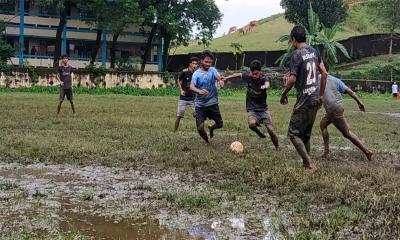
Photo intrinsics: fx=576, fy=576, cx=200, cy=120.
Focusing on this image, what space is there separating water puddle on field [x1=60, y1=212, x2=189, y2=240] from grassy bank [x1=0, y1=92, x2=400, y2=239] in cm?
82

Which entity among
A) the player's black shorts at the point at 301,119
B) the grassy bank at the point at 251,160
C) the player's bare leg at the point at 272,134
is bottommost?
the grassy bank at the point at 251,160

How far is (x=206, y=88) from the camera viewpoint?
35.9 ft

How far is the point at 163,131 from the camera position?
43.4 feet

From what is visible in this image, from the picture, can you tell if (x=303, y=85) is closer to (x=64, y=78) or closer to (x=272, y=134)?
(x=272, y=134)

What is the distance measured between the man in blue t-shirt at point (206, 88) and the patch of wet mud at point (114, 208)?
319cm

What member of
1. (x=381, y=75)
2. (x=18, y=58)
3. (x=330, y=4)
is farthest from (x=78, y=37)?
(x=381, y=75)

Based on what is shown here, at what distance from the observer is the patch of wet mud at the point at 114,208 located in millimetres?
4855

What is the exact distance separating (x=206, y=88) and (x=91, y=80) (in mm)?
26970

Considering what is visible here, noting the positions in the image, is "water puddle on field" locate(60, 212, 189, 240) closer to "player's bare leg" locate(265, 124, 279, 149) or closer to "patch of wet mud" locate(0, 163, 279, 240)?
"patch of wet mud" locate(0, 163, 279, 240)

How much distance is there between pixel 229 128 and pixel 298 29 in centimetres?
717

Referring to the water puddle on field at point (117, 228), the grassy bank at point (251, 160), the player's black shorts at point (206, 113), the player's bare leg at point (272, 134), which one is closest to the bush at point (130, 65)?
the grassy bank at point (251, 160)

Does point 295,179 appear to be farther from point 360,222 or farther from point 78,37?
point 78,37

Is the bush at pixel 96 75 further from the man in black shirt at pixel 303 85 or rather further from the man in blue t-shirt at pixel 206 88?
the man in black shirt at pixel 303 85

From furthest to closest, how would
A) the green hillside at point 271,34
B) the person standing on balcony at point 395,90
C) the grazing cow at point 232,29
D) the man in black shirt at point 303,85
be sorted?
the grazing cow at point 232,29 → the green hillside at point 271,34 → the person standing on balcony at point 395,90 → the man in black shirt at point 303,85
